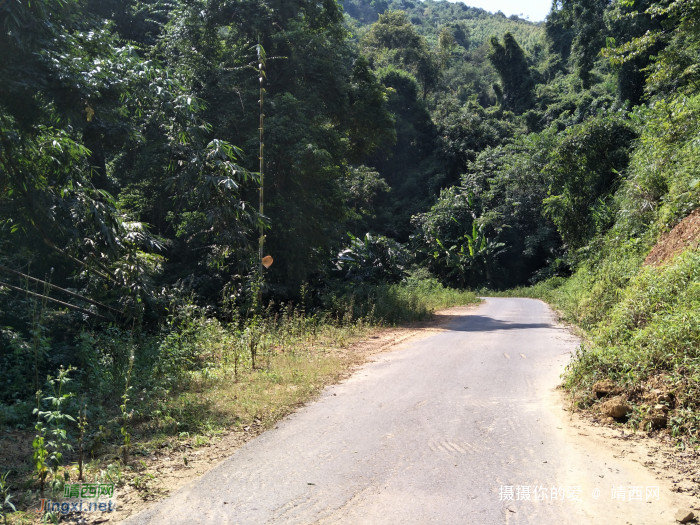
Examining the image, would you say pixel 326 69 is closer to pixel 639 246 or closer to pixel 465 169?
pixel 639 246

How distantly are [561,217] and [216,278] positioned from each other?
15.4m

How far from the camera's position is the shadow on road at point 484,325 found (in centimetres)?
1373

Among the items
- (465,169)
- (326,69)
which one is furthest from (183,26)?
(465,169)

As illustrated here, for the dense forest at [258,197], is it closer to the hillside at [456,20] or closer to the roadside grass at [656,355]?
the roadside grass at [656,355]

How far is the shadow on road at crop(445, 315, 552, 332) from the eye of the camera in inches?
541

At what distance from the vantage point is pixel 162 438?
16.4 ft

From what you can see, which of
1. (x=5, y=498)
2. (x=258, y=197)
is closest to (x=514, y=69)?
(x=258, y=197)

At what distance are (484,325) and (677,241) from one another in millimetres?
5740

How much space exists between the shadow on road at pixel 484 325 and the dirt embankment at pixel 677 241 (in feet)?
11.6

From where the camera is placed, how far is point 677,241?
10.1m

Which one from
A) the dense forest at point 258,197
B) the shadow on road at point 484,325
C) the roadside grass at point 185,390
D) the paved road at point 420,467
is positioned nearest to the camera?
the paved road at point 420,467

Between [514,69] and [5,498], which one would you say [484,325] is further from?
[514,69]

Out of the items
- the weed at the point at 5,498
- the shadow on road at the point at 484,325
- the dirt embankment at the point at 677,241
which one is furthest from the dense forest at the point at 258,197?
the shadow on road at the point at 484,325

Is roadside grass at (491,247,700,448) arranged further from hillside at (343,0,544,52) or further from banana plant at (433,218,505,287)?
hillside at (343,0,544,52)
